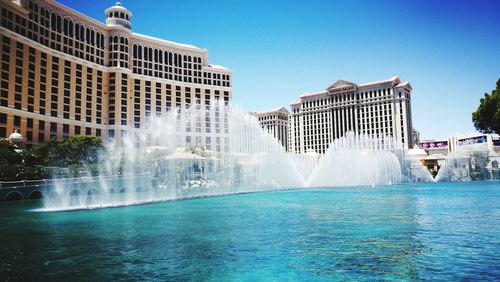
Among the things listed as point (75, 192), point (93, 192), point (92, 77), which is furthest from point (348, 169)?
point (92, 77)

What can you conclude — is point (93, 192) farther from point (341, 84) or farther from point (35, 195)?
point (341, 84)

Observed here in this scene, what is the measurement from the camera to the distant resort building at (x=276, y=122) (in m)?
179

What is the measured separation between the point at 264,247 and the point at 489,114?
57.5m

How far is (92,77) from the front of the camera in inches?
3839

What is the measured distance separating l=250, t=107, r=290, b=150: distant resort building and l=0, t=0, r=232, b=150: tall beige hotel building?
194ft

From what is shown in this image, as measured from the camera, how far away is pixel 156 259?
12.5 metres

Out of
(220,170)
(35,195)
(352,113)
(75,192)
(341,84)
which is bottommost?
Result: (35,195)

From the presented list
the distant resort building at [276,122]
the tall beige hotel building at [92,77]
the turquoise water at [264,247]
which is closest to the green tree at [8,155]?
the tall beige hotel building at [92,77]

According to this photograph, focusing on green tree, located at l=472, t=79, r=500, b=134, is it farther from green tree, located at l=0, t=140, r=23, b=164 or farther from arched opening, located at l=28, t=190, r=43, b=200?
green tree, located at l=0, t=140, r=23, b=164

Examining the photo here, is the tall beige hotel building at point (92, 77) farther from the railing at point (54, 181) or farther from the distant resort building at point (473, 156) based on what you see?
the distant resort building at point (473, 156)

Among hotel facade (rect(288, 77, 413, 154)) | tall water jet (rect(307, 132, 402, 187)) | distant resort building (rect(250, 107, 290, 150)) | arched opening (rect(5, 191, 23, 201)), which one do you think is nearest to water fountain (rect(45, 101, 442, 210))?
tall water jet (rect(307, 132, 402, 187))

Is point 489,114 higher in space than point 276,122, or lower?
lower

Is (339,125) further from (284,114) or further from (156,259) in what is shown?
(156,259)

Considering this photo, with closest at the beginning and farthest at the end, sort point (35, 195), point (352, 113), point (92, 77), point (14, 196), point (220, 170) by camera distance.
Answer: point (14, 196) → point (35, 195) → point (220, 170) → point (92, 77) → point (352, 113)
